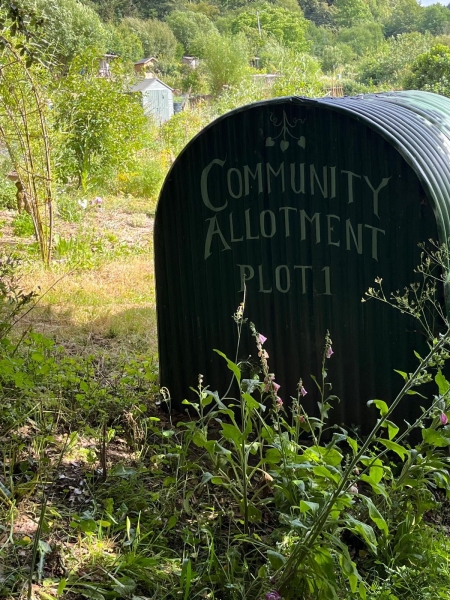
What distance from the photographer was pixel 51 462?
3879 mm

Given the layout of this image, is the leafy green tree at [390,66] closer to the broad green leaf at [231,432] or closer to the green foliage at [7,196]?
the green foliage at [7,196]

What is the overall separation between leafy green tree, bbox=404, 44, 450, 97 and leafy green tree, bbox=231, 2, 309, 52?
39.4m

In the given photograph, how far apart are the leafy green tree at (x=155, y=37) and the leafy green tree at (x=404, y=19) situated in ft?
74.8

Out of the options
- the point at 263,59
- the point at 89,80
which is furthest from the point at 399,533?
the point at 263,59

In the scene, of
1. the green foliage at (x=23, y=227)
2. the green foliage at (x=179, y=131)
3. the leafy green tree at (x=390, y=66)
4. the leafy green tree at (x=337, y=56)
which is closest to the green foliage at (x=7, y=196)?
the green foliage at (x=23, y=227)

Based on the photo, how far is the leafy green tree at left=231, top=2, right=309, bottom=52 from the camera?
2538 inches

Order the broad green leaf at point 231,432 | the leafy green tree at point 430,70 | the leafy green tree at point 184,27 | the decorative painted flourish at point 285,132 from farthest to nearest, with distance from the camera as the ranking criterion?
1. the leafy green tree at point 184,27
2. the leafy green tree at point 430,70
3. the decorative painted flourish at point 285,132
4. the broad green leaf at point 231,432

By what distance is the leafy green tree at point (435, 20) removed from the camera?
66062 mm

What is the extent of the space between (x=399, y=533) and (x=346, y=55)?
2390 inches

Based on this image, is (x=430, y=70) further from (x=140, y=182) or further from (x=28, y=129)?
(x=28, y=129)

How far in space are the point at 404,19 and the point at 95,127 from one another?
229 ft

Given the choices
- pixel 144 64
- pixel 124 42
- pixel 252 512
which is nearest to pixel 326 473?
pixel 252 512

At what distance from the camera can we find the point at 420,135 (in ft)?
12.7

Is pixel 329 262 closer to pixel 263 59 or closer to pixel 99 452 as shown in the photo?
pixel 99 452
